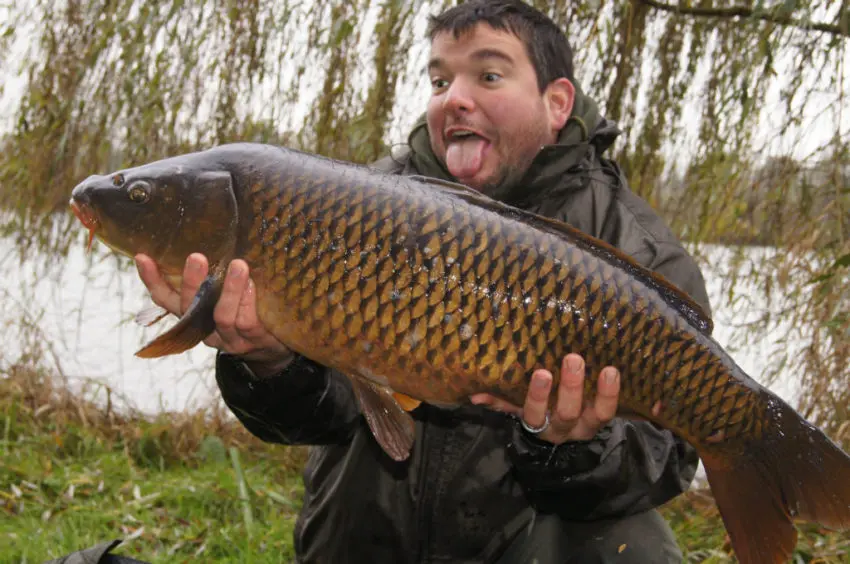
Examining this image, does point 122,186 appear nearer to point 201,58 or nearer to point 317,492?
point 317,492

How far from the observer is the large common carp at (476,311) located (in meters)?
1.31

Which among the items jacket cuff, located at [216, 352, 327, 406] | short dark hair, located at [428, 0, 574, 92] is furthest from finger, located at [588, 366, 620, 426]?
short dark hair, located at [428, 0, 574, 92]

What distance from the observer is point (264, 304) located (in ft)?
4.43

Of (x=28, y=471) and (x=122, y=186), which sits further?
(x=28, y=471)

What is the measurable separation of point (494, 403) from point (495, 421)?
1.26 ft

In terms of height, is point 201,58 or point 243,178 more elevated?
point 201,58

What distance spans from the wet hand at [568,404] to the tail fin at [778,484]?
17cm

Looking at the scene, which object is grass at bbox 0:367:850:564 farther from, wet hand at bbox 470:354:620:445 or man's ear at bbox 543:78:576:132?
man's ear at bbox 543:78:576:132

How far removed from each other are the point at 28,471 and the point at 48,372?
0.74 metres

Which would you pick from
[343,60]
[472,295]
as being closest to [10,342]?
[343,60]

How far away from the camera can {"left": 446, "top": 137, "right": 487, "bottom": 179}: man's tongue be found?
1.88 meters

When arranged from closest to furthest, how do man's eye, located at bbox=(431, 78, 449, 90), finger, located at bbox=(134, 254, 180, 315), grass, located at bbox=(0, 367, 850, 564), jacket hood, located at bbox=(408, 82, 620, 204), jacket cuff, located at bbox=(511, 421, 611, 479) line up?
finger, located at bbox=(134, 254, 180, 315) < jacket cuff, located at bbox=(511, 421, 611, 479) < jacket hood, located at bbox=(408, 82, 620, 204) < man's eye, located at bbox=(431, 78, 449, 90) < grass, located at bbox=(0, 367, 850, 564)

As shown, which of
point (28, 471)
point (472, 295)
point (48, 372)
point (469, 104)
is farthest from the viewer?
point (48, 372)

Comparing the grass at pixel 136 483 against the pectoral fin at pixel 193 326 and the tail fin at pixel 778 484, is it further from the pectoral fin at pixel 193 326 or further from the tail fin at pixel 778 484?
the tail fin at pixel 778 484
